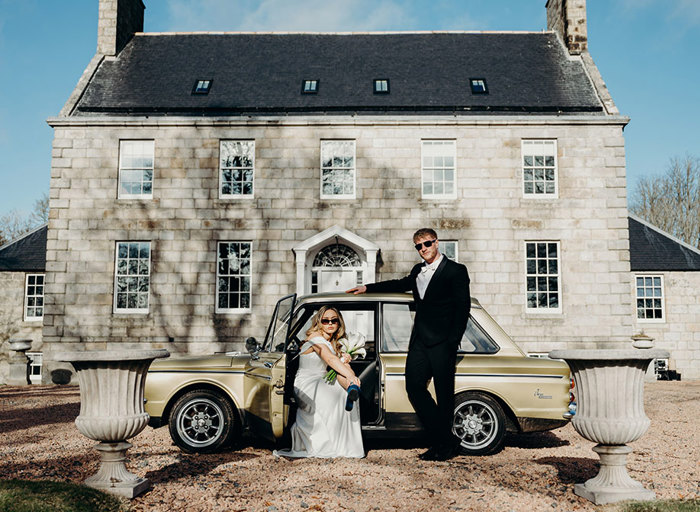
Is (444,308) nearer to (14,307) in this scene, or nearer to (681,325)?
(681,325)

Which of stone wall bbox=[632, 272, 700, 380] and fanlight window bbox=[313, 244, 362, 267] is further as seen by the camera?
stone wall bbox=[632, 272, 700, 380]

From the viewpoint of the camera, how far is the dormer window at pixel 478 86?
60.1 ft

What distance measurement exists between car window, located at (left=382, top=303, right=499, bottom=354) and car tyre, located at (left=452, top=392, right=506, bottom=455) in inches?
21.1

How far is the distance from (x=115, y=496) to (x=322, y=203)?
12.8 m

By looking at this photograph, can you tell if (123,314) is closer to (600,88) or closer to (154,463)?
(154,463)

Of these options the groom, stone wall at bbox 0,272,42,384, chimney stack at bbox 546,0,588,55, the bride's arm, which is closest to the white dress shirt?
the groom

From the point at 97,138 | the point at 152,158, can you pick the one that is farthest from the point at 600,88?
the point at 97,138

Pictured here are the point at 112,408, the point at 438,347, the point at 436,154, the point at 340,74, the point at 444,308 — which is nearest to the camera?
the point at 112,408

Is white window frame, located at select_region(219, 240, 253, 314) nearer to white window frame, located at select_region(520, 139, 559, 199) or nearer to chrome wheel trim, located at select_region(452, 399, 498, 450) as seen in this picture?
white window frame, located at select_region(520, 139, 559, 199)

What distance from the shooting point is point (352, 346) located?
6.61m

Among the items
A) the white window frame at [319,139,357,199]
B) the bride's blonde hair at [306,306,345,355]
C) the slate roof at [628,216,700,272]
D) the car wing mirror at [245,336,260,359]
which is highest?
the white window frame at [319,139,357,199]

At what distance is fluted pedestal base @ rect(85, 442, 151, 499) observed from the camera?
193 inches

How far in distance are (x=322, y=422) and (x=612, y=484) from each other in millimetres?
2819

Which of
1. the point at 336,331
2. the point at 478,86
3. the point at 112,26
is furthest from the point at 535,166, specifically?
the point at 112,26
